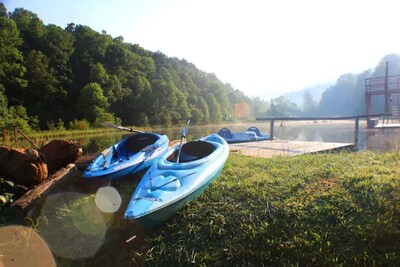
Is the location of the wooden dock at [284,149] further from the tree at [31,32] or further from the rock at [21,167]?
the tree at [31,32]

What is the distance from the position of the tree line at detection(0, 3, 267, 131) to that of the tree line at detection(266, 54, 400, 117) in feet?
143

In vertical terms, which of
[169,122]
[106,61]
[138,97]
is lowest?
[169,122]

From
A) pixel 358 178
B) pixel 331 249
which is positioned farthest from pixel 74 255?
pixel 358 178

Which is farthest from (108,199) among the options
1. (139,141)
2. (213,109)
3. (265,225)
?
(213,109)

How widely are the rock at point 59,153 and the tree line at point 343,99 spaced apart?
3249 inches

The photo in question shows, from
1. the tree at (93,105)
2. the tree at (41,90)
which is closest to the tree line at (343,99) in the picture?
the tree at (93,105)

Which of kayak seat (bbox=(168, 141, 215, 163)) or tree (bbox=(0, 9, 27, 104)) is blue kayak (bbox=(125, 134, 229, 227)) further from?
tree (bbox=(0, 9, 27, 104))

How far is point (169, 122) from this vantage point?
46000 mm

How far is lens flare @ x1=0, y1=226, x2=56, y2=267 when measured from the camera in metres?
3.61

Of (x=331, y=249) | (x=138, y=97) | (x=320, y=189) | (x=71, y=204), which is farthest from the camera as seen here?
(x=138, y=97)

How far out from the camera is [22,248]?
382 cm

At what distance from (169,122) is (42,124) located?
17.8 metres

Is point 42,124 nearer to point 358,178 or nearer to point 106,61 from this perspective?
point 106,61

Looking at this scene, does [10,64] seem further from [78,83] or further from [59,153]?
[59,153]
